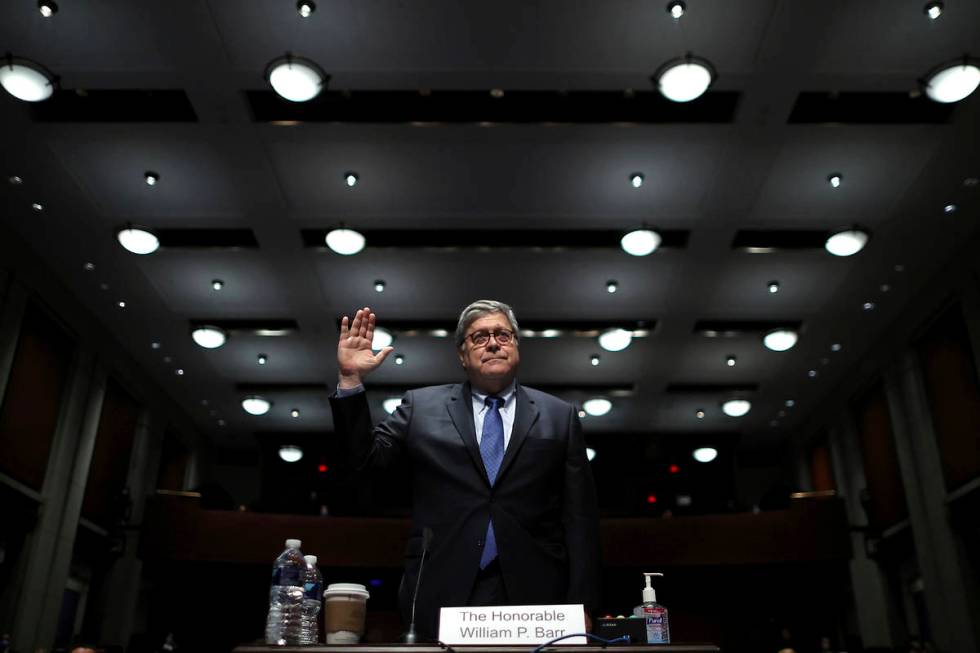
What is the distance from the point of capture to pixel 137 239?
30.6 ft

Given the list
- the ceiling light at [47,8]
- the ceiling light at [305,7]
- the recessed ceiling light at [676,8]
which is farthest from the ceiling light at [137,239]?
the recessed ceiling light at [676,8]

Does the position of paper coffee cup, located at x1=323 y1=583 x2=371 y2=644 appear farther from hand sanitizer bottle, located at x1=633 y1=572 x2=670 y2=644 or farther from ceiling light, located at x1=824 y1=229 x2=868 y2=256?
ceiling light, located at x1=824 y1=229 x2=868 y2=256

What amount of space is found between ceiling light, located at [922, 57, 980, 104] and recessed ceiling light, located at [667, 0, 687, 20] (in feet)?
7.43

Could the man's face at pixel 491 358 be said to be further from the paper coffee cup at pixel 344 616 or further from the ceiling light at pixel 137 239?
the ceiling light at pixel 137 239

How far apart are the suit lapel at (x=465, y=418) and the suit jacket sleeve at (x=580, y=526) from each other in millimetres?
314

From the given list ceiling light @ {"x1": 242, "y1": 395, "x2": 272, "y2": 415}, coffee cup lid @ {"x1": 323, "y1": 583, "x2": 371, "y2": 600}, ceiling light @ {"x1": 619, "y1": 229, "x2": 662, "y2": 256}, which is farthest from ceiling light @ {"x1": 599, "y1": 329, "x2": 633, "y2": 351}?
coffee cup lid @ {"x1": 323, "y1": 583, "x2": 371, "y2": 600}

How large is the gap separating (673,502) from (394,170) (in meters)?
10.8

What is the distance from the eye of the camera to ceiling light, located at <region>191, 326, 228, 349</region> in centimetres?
1160

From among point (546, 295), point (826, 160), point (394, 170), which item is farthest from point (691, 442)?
point (394, 170)

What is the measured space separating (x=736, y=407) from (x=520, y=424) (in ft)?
40.2

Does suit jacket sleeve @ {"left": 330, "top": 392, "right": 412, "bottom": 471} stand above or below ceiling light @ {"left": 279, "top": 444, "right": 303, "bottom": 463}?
below

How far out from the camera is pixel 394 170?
849cm

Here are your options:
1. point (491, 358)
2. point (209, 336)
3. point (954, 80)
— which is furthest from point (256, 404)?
point (491, 358)

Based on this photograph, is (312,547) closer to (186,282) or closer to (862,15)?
(186,282)
